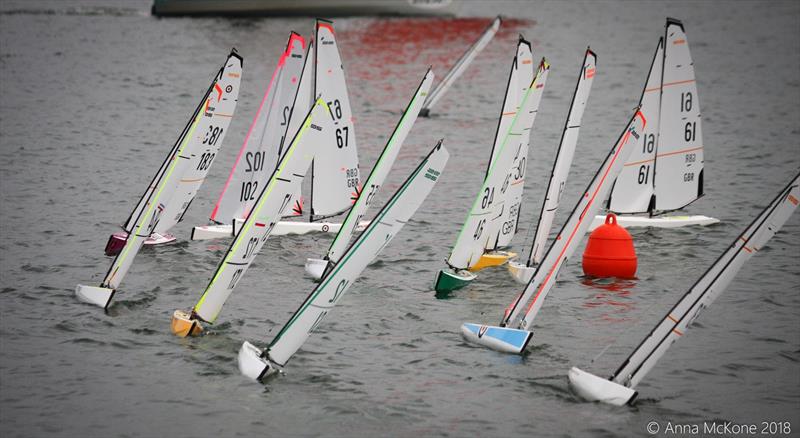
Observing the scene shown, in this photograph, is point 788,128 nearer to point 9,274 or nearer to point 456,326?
point 456,326

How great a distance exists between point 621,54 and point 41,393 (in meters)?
45.9

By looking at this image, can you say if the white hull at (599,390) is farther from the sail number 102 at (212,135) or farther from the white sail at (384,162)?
the sail number 102 at (212,135)

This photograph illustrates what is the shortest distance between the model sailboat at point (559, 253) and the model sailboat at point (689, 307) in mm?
1603

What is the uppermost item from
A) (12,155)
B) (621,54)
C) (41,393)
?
(621,54)

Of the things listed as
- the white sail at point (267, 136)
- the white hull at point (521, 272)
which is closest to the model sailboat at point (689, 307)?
the white hull at point (521, 272)

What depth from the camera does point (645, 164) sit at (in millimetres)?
22328

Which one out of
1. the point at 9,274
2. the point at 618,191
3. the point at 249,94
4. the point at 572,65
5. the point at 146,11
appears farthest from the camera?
the point at 146,11

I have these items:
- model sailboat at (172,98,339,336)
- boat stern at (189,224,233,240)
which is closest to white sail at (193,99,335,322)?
model sailboat at (172,98,339,336)

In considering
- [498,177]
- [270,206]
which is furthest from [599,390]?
[498,177]

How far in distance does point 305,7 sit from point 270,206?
59.3m

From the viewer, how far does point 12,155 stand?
3088cm

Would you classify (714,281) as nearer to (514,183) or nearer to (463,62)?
(514,183)

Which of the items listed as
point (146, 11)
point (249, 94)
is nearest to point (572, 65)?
point (249, 94)

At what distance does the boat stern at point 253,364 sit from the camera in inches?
570
